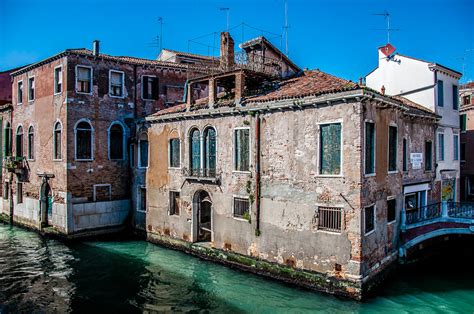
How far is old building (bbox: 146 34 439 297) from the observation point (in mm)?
12031

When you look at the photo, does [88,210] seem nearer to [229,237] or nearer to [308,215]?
[229,237]

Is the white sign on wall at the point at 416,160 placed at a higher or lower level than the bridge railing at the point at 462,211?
higher

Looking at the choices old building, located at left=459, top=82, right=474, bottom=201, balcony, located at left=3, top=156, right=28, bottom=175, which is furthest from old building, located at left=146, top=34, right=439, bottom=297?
balcony, located at left=3, top=156, right=28, bottom=175

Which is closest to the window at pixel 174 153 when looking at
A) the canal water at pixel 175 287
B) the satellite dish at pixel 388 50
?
the canal water at pixel 175 287

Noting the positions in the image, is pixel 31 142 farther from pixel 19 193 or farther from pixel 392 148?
pixel 392 148

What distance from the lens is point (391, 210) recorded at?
1432 cm

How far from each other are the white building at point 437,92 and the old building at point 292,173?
0.97 meters

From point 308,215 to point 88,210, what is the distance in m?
11.7

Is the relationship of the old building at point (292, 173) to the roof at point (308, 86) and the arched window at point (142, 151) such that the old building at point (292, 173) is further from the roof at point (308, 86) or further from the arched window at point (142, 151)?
the arched window at point (142, 151)

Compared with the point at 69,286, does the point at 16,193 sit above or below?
above

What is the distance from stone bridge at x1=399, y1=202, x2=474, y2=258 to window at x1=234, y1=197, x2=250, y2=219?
5.75m

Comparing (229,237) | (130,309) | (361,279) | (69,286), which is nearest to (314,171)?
(361,279)

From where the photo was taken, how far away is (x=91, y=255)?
16.8 m

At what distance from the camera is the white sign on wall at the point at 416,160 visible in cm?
1597
